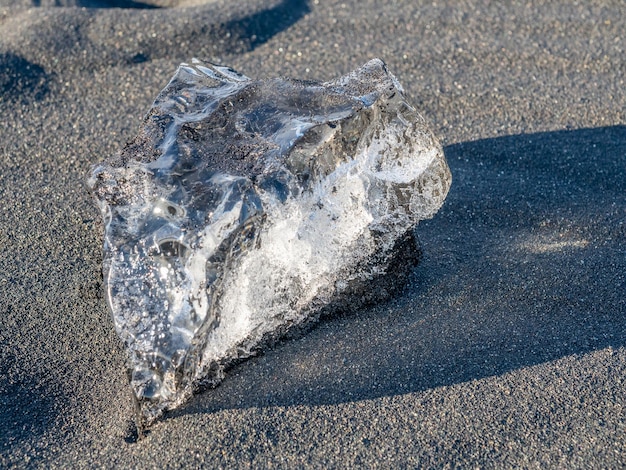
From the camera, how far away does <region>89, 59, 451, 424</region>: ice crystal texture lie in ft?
6.62

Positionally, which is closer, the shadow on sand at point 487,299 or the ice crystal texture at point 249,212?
the ice crystal texture at point 249,212

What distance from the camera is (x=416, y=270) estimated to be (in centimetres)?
255

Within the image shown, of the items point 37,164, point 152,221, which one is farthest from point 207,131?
point 37,164

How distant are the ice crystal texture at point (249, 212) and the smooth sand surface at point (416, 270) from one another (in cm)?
13

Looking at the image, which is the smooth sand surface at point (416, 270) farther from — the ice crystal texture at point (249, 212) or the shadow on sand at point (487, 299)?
the ice crystal texture at point (249, 212)

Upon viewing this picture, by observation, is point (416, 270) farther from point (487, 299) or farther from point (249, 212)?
point (249, 212)

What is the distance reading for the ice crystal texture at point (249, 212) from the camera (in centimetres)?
202

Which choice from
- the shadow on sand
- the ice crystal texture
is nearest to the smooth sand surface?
the shadow on sand

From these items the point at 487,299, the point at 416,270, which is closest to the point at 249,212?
the point at 416,270

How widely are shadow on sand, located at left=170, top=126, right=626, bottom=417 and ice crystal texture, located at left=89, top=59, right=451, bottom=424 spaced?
0.10 meters

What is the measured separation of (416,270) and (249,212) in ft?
2.39

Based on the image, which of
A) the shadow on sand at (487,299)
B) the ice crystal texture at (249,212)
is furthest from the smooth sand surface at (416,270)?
the ice crystal texture at (249,212)

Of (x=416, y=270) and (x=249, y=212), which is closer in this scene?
(x=249, y=212)

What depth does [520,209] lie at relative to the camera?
288 centimetres
